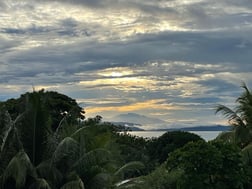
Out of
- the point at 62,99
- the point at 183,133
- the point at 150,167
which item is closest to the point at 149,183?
the point at 150,167

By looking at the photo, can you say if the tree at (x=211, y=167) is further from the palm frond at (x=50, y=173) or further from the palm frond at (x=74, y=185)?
the palm frond at (x=50, y=173)

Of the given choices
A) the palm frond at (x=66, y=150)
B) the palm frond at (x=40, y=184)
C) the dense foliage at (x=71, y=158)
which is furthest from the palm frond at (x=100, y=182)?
the palm frond at (x=40, y=184)

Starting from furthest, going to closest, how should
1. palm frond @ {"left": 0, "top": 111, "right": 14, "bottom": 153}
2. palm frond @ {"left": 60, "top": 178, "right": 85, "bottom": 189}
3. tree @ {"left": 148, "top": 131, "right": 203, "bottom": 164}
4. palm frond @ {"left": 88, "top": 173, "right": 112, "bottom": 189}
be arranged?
tree @ {"left": 148, "top": 131, "right": 203, "bottom": 164}
palm frond @ {"left": 0, "top": 111, "right": 14, "bottom": 153}
palm frond @ {"left": 88, "top": 173, "right": 112, "bottom": 189}
palm frond @ {"left": 60, "top": 178, "right": 85, "bottom": 189}

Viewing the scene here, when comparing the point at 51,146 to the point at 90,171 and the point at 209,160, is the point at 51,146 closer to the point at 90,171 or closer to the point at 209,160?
the point at 90,171

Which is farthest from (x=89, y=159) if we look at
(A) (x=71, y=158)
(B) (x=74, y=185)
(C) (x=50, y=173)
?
(C) (x=50, y=173)

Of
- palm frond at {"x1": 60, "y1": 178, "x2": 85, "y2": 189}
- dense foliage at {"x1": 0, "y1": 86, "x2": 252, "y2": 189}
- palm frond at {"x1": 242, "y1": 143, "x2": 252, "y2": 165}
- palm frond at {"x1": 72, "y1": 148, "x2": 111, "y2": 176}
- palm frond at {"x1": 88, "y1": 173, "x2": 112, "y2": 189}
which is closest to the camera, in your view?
palm frond at {"x1": 60, "y1": 178, "x2": 85, "y2": 189}

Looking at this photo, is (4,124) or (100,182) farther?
(4,124)

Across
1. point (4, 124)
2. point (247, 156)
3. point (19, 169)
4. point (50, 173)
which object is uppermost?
point (4, 124)

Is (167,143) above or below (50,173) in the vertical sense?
above

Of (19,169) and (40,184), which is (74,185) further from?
(19,169)

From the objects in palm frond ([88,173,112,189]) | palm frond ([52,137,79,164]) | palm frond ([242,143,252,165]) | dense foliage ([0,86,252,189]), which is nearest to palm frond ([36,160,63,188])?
dense foliage ([0,86,252,189])

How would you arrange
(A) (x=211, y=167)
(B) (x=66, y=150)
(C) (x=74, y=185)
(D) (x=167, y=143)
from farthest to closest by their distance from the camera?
(D) (x=167, y=143)
(A) (x=211, y=167)
(B) (x=66, y=150)
(C) (x=74, y=185)

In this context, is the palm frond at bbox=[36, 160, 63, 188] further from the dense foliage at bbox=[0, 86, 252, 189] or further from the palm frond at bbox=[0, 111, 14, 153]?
the palm frond at bbox=[0, 111, 14, 153]

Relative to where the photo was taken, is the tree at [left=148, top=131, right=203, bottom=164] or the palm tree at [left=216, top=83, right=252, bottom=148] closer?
the palm tree at [left=216, top=83, right=252, bottom=148]
